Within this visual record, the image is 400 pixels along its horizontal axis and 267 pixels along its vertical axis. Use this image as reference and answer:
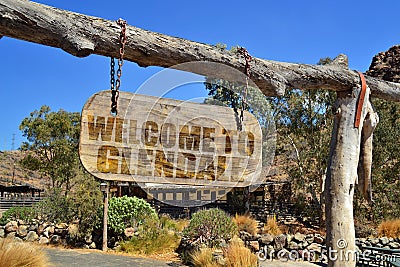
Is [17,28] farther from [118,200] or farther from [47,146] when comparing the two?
[47,146]

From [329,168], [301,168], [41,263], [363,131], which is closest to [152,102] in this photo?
[329,168]

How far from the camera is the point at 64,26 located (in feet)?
6.16

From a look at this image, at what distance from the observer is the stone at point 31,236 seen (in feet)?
46.7

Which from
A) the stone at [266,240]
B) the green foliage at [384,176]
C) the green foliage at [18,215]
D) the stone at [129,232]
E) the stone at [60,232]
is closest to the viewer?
the stone at [266,240]

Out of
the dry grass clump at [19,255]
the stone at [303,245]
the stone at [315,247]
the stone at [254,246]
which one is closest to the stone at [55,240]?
the dry grass clump at [19,255]

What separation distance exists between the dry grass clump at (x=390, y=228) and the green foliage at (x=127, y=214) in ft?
26.4

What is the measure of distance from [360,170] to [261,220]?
1659 centimetres

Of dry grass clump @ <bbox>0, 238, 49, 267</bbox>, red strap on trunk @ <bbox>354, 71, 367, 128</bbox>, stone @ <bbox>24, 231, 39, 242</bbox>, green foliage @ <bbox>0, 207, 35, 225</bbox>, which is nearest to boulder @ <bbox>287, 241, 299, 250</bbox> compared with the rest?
dry grass clump @ <bbox>0, 238, 49, 267</bbox>

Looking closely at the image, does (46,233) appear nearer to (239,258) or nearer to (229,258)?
(229,258)

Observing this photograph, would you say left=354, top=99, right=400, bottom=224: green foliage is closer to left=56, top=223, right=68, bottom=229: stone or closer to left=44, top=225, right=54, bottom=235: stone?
left=56, top=223, right=68, bottom=229: stone

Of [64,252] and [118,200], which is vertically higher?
[118,200]

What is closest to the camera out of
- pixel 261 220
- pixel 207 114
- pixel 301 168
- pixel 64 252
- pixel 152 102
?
pixel 152 102

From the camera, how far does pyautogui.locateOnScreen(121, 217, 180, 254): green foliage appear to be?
12863 mm

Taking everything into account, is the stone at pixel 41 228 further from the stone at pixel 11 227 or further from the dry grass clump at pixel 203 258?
the dry grass clump at pixel 203 258
